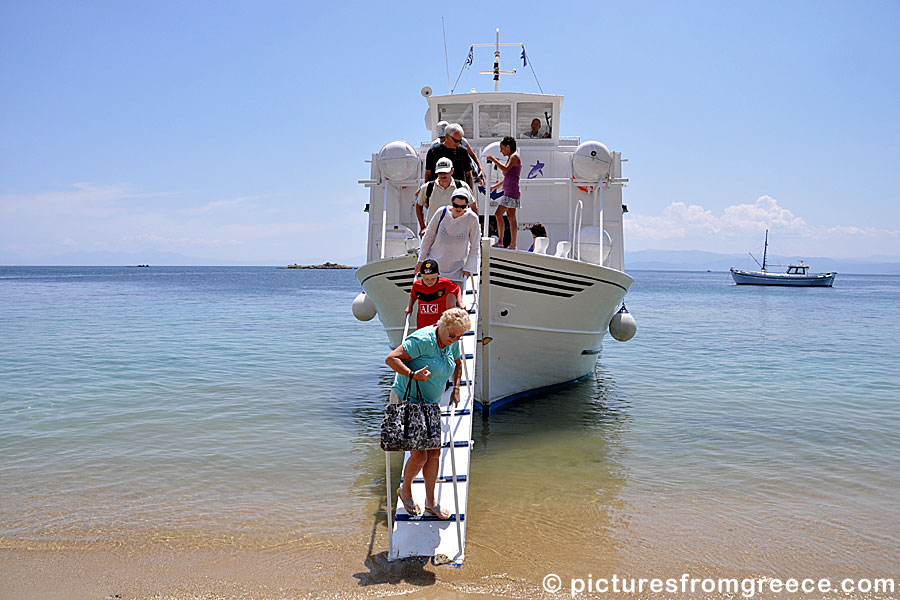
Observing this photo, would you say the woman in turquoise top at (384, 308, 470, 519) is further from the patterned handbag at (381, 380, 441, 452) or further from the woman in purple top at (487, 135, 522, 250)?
the woman in purple top at (487, 135, 522, 250)

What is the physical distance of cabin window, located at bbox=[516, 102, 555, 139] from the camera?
1308 cm

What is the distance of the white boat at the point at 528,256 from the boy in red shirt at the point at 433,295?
4.74 feet

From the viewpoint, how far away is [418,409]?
446 cm

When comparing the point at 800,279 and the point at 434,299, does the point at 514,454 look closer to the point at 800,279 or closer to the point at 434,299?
the point at 434,299

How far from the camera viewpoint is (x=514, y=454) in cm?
792

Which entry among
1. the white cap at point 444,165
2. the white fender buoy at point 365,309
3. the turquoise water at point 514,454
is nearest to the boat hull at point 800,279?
the turquoise water at point 514,454

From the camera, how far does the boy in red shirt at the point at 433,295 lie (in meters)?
5.68

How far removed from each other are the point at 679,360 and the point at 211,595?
14.4 metres

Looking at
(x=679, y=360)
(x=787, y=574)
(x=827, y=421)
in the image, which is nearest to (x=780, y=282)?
(x=679, y=360)

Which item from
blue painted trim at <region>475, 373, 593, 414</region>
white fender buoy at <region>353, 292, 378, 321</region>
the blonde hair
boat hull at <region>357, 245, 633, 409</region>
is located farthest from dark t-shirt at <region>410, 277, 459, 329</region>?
white fender buoy at <region>353, 292, 378, 321</region>

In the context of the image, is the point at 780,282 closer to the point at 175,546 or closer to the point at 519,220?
the point at 519,220

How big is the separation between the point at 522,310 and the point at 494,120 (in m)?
5.57

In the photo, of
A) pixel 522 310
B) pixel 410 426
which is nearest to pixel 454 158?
pixel 522 310

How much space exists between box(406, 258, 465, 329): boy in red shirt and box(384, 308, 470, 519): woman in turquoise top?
3.14ft
